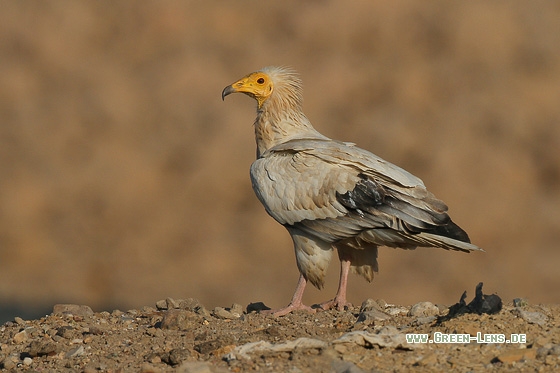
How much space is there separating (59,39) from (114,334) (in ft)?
68.4

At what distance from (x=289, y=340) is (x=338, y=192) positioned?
2.61 meters

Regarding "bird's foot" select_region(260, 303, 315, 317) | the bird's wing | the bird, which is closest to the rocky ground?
"bird's foot" select_region(260, 303, 315, 317)

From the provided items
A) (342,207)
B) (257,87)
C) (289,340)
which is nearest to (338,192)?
(342,207)

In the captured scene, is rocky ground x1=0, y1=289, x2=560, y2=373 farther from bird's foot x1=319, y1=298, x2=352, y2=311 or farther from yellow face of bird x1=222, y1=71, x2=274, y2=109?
yellow face of bird x1=222, y1=71, x2=274, y2=109

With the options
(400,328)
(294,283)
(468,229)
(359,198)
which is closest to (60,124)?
(294,283)

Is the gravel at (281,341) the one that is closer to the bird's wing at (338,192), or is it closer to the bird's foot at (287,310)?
the bird's foot at (287,310)

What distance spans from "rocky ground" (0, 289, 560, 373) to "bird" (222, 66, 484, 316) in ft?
2.12

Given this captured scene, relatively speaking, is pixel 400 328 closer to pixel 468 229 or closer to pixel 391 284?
pixel 391 284

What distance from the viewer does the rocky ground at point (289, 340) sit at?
25.3 ft

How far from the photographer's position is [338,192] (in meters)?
10.7

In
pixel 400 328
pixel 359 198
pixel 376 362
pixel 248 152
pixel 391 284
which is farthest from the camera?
pixel 248 152

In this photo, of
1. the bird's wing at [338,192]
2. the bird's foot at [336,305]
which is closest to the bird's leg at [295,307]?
the bird's foot at [336,305]

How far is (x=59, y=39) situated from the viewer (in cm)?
2952

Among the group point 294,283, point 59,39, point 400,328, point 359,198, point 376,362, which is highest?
point 59,39
